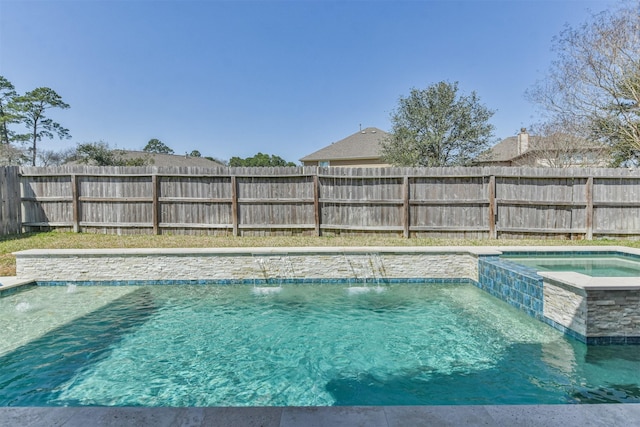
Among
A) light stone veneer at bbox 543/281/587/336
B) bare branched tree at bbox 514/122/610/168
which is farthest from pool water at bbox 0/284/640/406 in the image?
bare branched tree at bbox 514/122/610/168

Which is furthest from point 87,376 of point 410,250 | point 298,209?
point 298,209

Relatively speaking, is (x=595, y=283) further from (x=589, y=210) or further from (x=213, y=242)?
(x=213, y=242)

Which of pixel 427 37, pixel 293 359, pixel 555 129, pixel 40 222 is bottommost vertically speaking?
pixel 293 359

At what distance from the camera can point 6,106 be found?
29.3 meters

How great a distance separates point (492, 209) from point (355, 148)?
15.4 meters

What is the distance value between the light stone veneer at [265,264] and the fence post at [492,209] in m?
2.81

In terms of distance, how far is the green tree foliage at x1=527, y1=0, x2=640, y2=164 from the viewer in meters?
11.0

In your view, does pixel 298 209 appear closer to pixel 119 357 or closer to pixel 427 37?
pixel 119 357

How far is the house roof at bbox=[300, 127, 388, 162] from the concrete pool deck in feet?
69.2

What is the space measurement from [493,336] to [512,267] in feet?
5.72

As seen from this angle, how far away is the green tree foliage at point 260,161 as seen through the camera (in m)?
42.4

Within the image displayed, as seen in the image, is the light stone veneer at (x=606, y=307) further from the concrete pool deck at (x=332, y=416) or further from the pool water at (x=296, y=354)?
the concrete pool deck at (x=332, y=416)

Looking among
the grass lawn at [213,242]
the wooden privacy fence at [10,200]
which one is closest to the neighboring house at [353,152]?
the grass lawn at [213,242]

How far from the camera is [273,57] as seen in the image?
52.3ft
